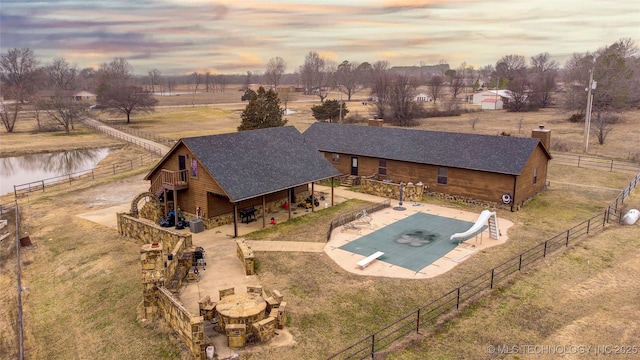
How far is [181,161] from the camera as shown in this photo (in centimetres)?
2642

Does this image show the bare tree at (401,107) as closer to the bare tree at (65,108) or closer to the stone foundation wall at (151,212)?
the bare tree at (65,108)

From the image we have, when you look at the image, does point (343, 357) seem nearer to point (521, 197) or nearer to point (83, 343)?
point (83, 343)

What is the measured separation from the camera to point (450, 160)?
104ft

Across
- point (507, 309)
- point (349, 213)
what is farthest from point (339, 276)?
point (349, 213)

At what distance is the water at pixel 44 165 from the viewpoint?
46013 millimetres

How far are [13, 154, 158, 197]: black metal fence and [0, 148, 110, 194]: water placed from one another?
8.71 feet

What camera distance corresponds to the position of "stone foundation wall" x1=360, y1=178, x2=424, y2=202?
3131 cm

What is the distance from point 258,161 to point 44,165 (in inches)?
1496

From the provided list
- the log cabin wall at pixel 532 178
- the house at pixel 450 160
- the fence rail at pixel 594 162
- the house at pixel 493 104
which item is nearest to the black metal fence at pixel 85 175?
the house at pixel 450 160

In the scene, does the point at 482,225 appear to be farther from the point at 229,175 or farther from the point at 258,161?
the point at 229,175

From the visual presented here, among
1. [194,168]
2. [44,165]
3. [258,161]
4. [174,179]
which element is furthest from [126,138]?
[258,161]

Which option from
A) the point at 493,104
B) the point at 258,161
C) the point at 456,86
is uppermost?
the point at 456,86

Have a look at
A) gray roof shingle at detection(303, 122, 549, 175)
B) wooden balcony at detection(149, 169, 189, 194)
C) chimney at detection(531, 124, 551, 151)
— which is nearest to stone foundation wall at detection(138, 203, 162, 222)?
wooden balcony at detection(149, 169, 189, 194)

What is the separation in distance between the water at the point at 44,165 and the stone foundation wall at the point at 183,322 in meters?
34.4
